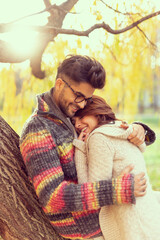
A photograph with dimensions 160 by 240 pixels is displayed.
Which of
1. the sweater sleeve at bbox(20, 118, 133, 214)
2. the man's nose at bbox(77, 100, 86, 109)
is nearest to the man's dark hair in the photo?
the man's nose at bbox(77, 100, 86, 109)

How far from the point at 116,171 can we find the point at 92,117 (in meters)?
0.39

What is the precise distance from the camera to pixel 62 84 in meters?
1.98

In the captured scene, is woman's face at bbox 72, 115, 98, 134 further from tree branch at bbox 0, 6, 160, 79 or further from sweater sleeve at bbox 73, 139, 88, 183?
tree branch at bbox 0, 6, 160, 79

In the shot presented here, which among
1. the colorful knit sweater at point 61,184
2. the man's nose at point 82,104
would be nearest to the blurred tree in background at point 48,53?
the colorful knit sweater at point 61,184

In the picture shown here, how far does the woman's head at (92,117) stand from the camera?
6.43 ft

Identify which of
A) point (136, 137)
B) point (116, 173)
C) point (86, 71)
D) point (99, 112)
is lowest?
point (116, 173)

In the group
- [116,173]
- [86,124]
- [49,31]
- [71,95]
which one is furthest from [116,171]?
[49,31]

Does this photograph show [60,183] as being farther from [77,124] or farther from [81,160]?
[77,124]

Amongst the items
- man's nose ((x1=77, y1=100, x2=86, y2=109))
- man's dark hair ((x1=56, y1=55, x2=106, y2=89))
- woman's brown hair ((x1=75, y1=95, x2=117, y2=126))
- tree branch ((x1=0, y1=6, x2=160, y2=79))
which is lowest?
woman's brown hair ((x1=75, y1=95, x2=117, y2=126))

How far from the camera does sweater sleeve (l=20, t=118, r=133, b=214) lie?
160cm

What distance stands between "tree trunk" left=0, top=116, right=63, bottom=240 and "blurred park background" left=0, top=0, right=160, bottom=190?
776 millimetres

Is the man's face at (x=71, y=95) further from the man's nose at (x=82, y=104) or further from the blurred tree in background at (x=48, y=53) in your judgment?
the blurred tree in background at (x=48, y=53)

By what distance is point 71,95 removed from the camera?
196cm

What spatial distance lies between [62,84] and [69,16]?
3.58 ft
